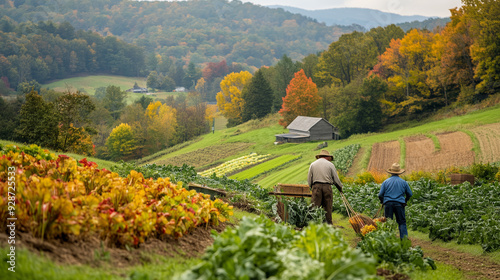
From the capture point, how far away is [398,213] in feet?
34.8

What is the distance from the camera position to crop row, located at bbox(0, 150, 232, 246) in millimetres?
4898

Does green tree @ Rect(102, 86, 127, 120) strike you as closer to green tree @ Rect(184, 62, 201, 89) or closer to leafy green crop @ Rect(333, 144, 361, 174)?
green tree @ Rect(184, 62, 201, 89)

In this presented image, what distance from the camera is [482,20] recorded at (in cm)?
5509

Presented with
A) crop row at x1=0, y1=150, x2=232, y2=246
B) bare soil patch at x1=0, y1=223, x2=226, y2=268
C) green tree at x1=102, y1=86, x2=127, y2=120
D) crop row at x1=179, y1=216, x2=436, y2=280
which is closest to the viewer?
crop row at x1=179, y1=216, x2=436, y2=280

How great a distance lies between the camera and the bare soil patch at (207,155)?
6376 cm

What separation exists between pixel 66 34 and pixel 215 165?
135583 millimetres

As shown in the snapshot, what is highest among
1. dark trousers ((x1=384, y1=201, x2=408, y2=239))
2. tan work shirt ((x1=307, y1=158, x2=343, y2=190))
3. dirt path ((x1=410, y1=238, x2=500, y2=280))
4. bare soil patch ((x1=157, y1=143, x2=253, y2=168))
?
tan work shirt ((x1=307, y1=158, x2=343, y2=190))

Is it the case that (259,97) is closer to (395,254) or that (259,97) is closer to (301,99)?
(301,99)

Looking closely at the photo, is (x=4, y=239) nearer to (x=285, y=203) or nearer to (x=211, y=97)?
(x=285, y=203)

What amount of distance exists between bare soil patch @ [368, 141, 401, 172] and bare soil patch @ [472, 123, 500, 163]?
739 cm

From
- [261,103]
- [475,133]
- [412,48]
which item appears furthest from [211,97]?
[475,133]

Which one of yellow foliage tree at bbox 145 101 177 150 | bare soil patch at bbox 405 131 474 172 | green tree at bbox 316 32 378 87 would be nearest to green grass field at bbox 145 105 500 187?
bare soil patch at bbox 405 131 474 172

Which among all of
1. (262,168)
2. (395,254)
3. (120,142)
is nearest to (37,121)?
(262,168)

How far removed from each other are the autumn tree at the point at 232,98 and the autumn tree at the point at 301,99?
78.5 feet
